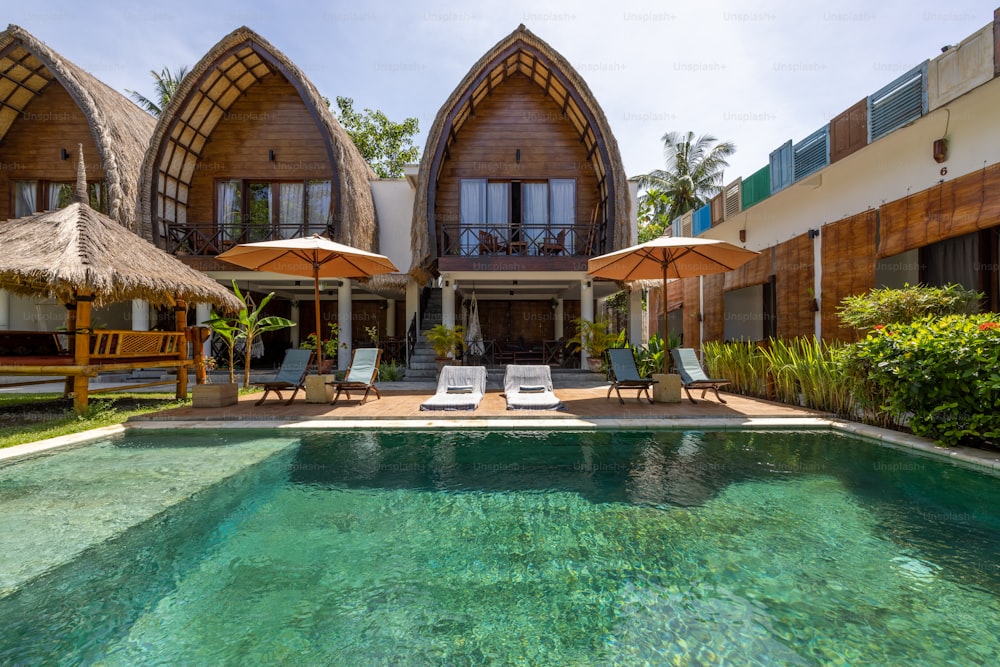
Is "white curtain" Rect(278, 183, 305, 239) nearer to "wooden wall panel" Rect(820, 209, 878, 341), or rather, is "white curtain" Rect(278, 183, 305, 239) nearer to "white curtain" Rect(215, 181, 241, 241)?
"white curtain" Rect(215, 181, 241, 241)

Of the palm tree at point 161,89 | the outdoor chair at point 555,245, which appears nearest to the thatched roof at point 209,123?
the outdoor chair at point 555,245

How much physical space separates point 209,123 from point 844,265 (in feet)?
52.7

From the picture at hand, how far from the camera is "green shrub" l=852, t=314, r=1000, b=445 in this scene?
4352 mm

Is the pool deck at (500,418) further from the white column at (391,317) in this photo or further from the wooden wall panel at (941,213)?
the white column at (391,317)

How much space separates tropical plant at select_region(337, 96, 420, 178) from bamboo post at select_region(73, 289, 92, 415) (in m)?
19.9

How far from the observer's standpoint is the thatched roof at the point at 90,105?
11219 millimetres

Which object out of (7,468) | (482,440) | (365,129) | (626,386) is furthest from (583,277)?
(365,129)

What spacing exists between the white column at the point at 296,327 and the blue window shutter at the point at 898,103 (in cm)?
1771

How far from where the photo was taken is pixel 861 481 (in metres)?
4.02

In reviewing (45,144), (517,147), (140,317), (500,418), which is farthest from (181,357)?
(45,144)

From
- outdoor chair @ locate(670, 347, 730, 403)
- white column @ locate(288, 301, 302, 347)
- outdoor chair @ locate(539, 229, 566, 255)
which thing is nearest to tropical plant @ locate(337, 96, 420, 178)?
white column @ locate(288, 301, 302, 347)

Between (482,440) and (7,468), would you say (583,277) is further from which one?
(7,468)

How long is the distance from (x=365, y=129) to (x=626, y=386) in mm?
23662

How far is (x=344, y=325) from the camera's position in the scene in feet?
41.2
